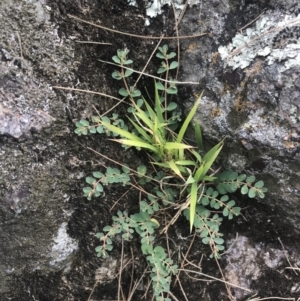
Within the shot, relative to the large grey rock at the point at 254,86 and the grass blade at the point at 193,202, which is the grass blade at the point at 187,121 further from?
the grass blade at the point at 193,202

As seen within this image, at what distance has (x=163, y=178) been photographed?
5.74 ft

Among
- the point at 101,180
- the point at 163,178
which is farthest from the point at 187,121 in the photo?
the point at 101,180

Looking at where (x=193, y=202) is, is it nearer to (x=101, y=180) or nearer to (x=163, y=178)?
(x=163, y=178)

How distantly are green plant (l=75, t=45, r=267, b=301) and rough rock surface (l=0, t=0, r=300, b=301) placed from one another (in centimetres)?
6

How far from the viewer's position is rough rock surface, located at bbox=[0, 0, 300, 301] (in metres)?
1.52

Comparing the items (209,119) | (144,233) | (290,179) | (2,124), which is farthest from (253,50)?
Answer: (2,124)

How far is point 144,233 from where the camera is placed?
1.71 metres

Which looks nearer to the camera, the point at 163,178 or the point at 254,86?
the point at 254,86

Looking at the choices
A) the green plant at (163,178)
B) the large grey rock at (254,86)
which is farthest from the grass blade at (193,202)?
the large grey rock at (254,86)

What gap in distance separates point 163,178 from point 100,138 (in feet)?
1.05

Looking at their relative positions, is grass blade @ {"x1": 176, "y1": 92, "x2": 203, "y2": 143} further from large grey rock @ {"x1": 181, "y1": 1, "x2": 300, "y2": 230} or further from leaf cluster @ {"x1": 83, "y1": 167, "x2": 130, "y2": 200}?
leaf cluster @ {"x1": 83, "y1": 167, "x2": 130, "y2": 200}

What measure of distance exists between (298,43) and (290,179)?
1.68 ft

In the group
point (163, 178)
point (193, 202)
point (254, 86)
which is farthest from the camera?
point (163, 178)

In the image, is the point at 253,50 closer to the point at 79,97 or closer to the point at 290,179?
the point at 290,179
